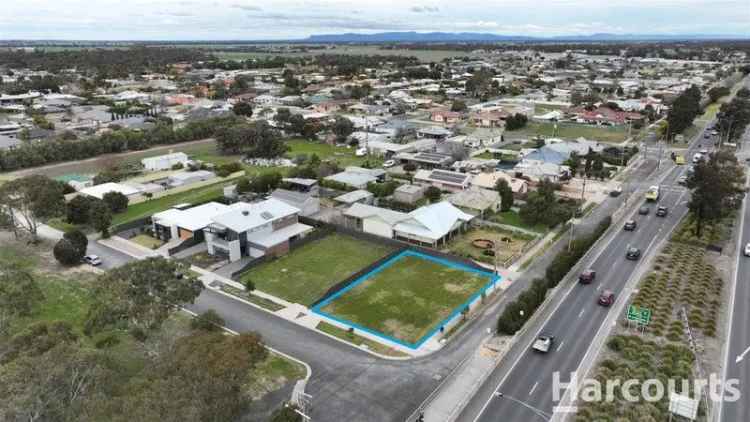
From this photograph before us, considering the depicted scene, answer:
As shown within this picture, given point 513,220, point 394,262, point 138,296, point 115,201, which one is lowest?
point 394,262

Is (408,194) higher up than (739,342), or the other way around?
(408,194)

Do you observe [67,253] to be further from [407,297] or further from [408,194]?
[408,194]

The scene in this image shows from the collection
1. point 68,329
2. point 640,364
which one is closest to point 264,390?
point 68,329

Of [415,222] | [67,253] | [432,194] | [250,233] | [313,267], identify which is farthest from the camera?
[432,194]

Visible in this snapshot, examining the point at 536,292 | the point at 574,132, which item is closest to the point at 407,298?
the point at 536,292

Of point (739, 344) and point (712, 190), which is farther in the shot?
point (712, 190)

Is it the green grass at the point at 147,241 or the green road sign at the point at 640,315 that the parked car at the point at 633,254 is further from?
the green grass at the point at 147,241

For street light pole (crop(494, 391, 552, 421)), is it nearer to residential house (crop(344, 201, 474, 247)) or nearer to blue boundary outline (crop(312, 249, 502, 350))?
blue boundary outline (crop(312, 249, 502, 350))
